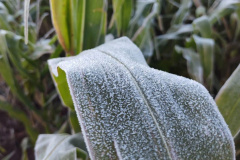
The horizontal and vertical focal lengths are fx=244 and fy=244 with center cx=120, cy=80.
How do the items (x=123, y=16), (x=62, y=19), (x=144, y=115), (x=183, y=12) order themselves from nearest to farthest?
(x=144, y=115), (x=62, y=19), (x=123, y=16), (x=183, y=12)

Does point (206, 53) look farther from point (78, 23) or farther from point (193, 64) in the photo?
point (78, 23)

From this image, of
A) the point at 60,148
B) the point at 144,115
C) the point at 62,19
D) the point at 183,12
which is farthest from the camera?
the point at 183,12

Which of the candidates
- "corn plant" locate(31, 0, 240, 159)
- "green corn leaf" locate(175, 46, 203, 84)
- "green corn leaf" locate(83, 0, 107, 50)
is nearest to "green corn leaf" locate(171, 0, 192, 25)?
"green corn leaf" locate(175, 46, 203, 84)

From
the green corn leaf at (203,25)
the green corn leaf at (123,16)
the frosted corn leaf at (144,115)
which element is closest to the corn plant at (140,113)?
the frosted corn leaf at (144,115)

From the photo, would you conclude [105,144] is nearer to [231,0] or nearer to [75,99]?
[75,99]

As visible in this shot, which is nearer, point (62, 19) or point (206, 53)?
point (62, 19)

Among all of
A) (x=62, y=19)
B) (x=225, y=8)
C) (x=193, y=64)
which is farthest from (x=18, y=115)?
(x=225, y=8)

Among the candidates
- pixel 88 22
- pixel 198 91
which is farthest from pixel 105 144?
pixel 88 22
